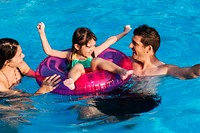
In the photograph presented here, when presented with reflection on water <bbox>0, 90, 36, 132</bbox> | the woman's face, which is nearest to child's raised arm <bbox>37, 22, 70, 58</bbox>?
the woman's face

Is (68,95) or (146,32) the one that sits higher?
(146,32)

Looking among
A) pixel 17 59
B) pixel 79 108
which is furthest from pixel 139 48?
pixel 17 59

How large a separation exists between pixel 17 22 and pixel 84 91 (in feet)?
14.4

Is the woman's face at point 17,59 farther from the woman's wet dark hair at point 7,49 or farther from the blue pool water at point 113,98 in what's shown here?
the blue pool water at point 113,98

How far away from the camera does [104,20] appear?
9.04 meters

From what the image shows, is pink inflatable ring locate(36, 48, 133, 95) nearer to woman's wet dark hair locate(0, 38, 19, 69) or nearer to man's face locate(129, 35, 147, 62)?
man's face locate(129, 35, 147, 62)

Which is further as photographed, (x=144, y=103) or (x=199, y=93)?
(x=199, y=93)

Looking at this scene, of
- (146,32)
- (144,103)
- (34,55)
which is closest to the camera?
(144,103)

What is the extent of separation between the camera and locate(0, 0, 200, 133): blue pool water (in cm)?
544

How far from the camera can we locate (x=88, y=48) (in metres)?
Result: 5.98

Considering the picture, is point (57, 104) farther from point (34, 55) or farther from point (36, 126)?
point (34, 55)

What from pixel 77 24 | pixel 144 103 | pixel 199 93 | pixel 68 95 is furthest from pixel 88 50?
pixel 77 24

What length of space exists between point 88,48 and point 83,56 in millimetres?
217

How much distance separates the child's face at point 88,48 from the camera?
5.96 meters
